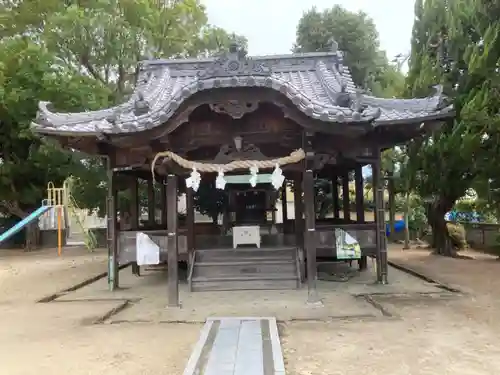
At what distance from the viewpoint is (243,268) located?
11.5 m

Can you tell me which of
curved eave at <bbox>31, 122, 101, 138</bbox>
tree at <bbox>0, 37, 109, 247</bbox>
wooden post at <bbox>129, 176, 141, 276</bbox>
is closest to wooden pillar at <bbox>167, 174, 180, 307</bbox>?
curved eave at <bbox>31, 122, 101, 138</bbox>

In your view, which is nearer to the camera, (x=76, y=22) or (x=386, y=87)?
(x=76, y=22)

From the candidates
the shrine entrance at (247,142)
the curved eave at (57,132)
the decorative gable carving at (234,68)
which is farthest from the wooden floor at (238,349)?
the curved eave at (57,132)

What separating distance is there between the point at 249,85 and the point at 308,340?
426 centimetres

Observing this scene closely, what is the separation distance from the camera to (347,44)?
998 inches

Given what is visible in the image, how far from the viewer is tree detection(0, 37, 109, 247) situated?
20.7m

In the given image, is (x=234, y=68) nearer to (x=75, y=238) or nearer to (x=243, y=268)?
(x=243, y=268)

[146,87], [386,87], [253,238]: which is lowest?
[253,238]

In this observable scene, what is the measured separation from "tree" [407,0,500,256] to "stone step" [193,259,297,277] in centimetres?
582

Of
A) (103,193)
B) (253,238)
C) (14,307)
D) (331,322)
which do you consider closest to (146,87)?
(253,238)

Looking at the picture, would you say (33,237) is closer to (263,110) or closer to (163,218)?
(163,218)

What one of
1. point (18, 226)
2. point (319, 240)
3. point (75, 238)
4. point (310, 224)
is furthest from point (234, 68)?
point (75, 238)

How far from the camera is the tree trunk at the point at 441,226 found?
17.8 meters

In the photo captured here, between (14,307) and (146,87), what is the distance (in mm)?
6742
